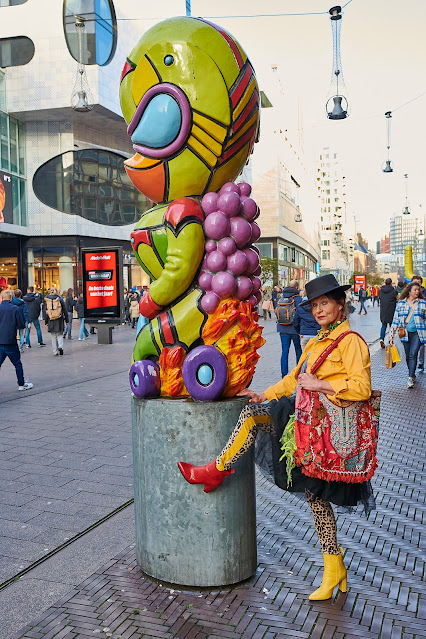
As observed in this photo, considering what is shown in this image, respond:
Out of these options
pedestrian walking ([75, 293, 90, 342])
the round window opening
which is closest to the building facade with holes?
the round window opening

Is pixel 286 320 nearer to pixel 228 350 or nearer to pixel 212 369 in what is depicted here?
pixel 228 350

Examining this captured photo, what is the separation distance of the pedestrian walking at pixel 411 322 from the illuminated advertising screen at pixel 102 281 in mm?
9284

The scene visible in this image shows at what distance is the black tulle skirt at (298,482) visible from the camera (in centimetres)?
330

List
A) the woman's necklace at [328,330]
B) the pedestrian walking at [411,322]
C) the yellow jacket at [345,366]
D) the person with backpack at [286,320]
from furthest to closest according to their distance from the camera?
1. the person with backpack at [286,320]
2. the pedestrian walking at [411,322]
3. the woman's necklace at [328,330]
4. the yellow jacket at [345,366]

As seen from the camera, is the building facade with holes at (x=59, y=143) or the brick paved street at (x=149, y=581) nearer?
the brick paved street at (x=149, y=581)

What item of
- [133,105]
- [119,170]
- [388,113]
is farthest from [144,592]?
[119,170]

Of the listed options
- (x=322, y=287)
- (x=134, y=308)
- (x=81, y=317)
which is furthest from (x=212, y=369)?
(x=134, y=308)

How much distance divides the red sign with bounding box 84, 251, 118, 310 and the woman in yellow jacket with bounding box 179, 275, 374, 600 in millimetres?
14502

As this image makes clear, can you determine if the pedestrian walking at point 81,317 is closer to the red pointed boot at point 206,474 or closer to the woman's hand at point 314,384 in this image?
the red pointed boot at point 206,474

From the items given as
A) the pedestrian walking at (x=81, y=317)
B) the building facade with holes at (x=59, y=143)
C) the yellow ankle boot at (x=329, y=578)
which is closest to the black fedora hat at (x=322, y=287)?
the yellow ankle boot at (x=329, y=578)

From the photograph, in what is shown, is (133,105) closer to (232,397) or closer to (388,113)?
(232,397)

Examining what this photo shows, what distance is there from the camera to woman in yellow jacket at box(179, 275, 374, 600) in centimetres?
316

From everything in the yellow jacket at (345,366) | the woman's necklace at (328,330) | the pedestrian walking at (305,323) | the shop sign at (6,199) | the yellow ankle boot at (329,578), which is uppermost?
the shop sign at (6,199)

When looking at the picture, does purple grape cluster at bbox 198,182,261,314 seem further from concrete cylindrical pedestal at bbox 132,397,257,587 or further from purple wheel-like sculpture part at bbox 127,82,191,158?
concrete cylindrical pedestal at bbox 132,397,257,587
